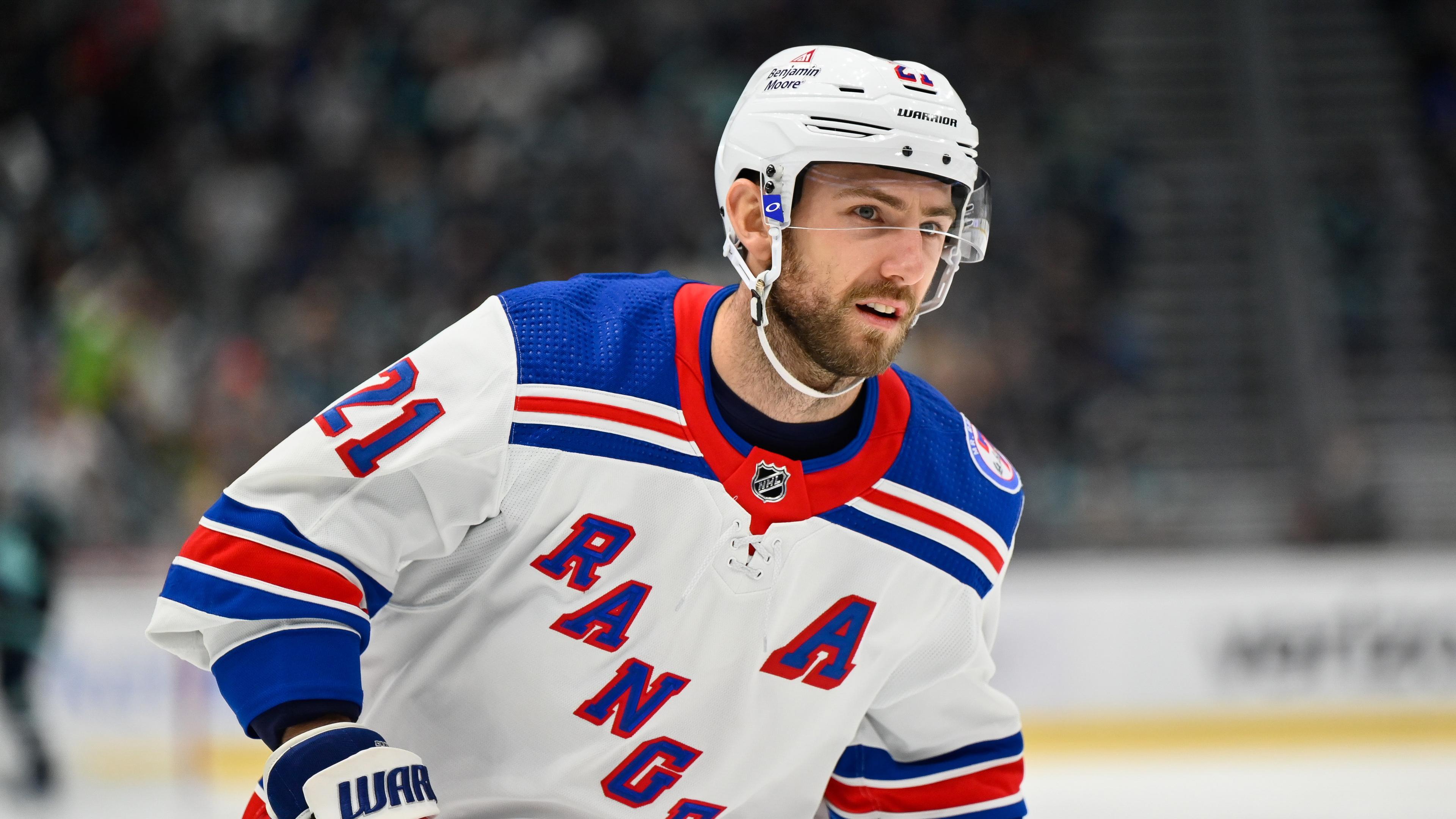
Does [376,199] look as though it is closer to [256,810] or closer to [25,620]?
[25,620]

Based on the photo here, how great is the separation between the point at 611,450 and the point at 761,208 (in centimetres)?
37

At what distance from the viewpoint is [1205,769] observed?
511 cm

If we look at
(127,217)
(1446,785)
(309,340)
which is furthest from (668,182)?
(1446,785)

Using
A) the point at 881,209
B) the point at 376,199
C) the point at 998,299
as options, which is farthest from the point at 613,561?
the point at 376,199

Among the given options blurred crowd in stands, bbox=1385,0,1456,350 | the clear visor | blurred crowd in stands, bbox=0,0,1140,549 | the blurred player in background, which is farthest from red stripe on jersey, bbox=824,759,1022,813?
blurred crowd in stands, bbox=1385,0,1456,350

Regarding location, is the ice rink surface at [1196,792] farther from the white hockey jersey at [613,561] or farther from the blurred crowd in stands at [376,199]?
the white hockey jersey at [613,561]

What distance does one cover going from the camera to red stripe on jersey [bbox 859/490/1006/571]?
5.95 feet

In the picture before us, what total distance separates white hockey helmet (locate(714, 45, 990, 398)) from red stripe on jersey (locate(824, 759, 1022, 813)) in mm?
609

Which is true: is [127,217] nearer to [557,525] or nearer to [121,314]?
[121,314]

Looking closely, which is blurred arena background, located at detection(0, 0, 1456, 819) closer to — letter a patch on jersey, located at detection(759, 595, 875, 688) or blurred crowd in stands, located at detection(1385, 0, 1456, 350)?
blurred crowd in stands, located at detection(1385, 0, 1456, 350)

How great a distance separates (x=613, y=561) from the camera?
1731mm

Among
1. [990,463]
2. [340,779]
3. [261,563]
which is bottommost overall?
[340,779]

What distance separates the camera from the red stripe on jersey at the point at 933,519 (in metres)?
1.81

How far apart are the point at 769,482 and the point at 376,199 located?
5.96 metres
